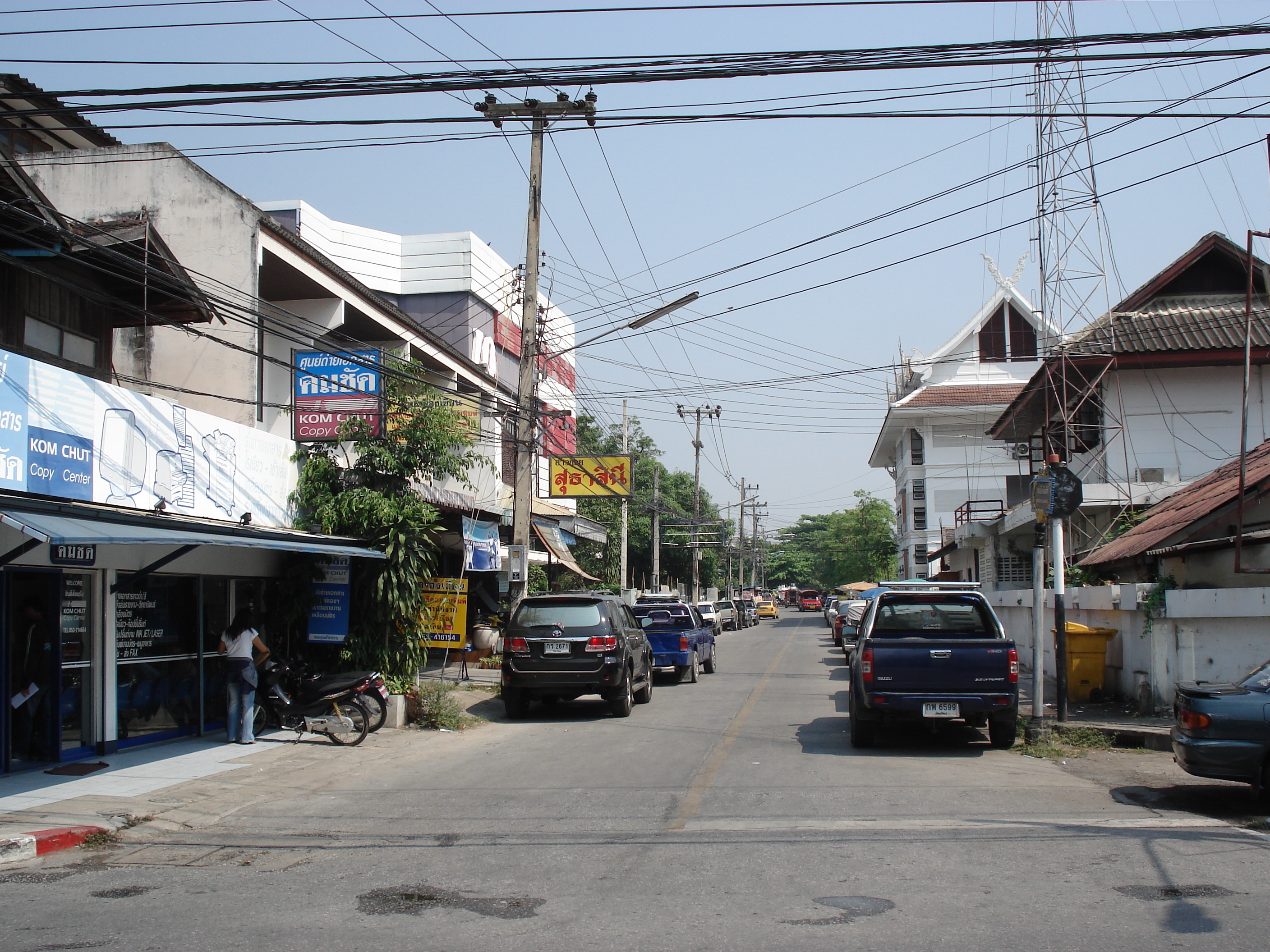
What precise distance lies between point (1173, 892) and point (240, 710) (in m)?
10.8

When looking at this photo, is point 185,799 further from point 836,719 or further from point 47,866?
point 836,719

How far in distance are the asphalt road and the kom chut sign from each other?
3.48 m

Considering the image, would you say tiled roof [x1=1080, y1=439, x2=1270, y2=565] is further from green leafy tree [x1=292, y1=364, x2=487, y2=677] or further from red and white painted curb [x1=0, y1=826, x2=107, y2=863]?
red and white painted curb [x1=0, y1=826, x2=107, y2=863]

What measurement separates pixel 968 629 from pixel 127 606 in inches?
401

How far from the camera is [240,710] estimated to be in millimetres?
13320

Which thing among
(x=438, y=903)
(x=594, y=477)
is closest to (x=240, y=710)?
(x=438, y=903)

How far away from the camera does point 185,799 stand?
9.77 metres

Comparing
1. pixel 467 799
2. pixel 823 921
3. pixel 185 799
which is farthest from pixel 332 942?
pixel 185 799

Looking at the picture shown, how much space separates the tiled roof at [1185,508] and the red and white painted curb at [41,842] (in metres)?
15.4

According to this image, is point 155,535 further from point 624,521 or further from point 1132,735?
point 624,521

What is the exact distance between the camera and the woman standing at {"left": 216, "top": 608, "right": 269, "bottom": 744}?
42.1ft

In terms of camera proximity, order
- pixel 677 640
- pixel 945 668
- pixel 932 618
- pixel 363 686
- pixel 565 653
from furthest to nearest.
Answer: pixel 677 640
pixel 565 653
pixel 363 686
pixel 932 618
pixel 945 668

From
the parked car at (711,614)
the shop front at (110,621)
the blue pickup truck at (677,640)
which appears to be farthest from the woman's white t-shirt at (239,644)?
the parked car at (711,614)

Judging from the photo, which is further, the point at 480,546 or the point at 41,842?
the point at 480,546
